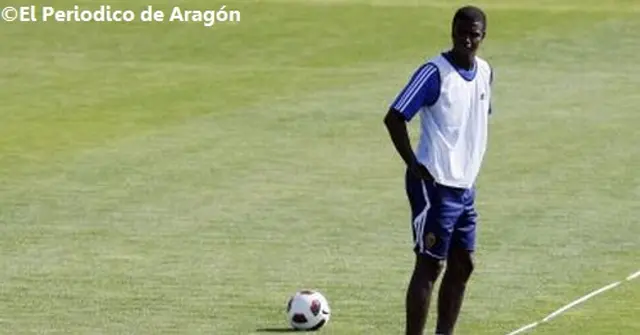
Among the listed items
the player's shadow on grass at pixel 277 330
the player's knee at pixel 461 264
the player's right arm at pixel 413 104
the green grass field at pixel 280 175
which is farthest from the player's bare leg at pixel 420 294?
the player's shadow on grass at pixel 277 330

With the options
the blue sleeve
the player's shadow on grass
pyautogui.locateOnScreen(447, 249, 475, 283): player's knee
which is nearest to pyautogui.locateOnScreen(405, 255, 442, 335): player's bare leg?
pyautogui.locateOnScreen(447, 249, 475, 283): player's knee

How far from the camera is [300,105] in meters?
27.0

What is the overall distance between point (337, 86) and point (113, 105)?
13.2ft

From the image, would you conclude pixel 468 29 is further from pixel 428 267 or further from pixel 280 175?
pixel 280 175

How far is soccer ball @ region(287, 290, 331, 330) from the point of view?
13.2 m

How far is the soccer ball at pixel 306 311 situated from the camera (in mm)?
13164

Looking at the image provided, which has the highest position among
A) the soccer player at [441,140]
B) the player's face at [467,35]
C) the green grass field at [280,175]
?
the player's face at [467,35]

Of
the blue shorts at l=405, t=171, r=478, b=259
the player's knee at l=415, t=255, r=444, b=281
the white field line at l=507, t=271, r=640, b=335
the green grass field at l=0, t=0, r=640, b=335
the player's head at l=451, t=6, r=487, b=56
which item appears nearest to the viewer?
the player's head at l=451, t=6, r=487, b=56

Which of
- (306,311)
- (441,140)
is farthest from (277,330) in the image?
(441,140)

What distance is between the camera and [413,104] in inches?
456

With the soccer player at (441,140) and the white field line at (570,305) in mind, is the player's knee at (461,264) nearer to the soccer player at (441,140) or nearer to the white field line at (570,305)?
the soccer player at (441,140)

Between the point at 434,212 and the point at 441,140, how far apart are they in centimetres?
47

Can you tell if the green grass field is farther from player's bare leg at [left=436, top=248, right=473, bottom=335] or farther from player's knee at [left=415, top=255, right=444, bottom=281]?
player's knee at [left=415, top=255, right=444, bottom=281]

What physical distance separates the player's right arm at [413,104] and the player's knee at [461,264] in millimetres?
728
